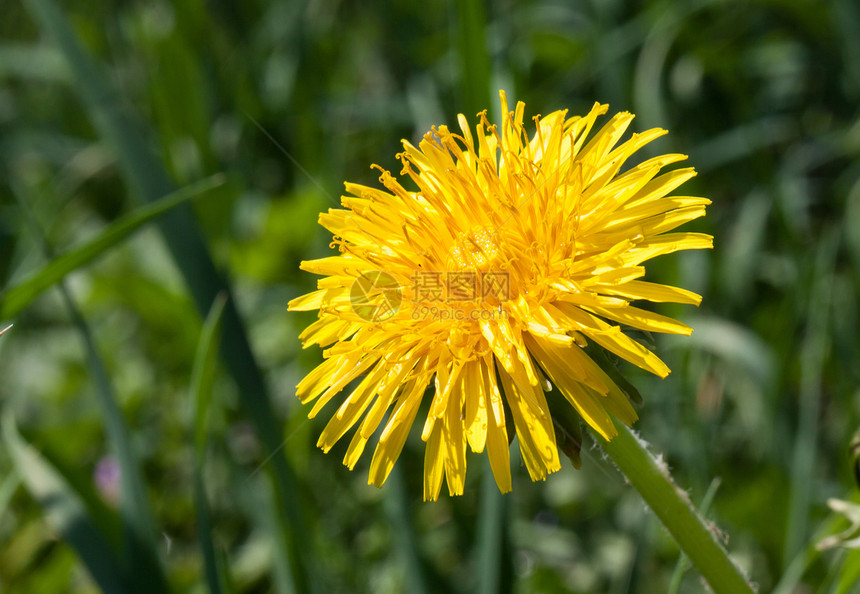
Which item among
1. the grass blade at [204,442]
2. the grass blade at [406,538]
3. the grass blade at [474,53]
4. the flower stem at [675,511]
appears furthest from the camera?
the grass blade at [474,53]

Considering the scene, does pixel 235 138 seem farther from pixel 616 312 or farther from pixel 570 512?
pixel 616 312

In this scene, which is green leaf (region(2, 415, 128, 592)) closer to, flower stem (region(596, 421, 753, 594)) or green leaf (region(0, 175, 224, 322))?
green leaf (region(0, 175, 224, 322))

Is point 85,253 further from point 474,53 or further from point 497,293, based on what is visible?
point 474,53

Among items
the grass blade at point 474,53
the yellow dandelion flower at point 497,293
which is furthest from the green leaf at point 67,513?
the grass blade at point 474,53

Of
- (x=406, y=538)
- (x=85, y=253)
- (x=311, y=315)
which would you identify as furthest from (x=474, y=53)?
(x=406, y=538)

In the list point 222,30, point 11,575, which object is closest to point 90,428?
point 11,575

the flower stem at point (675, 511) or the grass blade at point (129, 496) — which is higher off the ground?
the grass blade at point (129, 496)

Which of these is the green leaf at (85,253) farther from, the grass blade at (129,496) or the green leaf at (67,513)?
the green leaf at (67,513)
